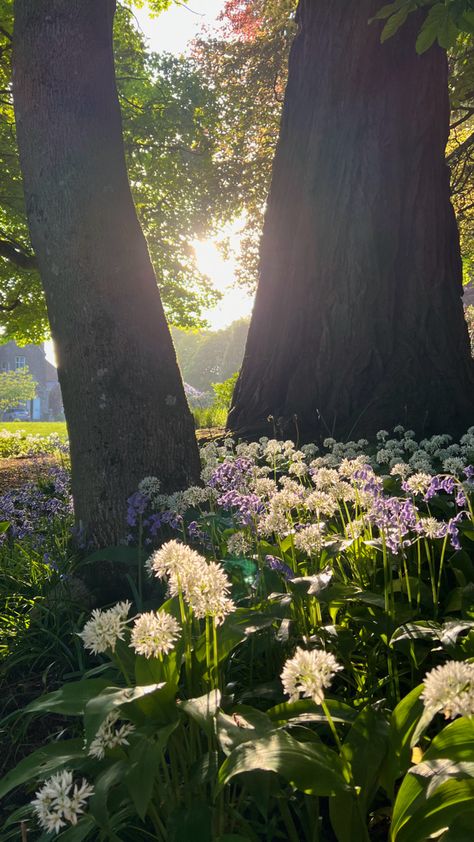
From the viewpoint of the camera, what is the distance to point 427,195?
269 inches

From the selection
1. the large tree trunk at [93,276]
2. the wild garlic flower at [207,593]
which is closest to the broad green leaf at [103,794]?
the wild garlic flower at [207,593]

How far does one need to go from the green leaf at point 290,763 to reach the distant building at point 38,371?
72.3m

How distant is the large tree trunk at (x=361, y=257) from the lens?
6277mm

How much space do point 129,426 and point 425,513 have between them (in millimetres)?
1939

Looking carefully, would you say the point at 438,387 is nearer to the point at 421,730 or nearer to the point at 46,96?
the point at 46,96

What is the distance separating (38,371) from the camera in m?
Answer: 75.8

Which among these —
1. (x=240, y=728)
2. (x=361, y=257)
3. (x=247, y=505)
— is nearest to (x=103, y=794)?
(x=240, y=728)

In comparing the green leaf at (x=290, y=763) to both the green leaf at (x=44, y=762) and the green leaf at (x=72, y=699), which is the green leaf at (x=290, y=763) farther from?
the green leaf at (x=72, y=699)

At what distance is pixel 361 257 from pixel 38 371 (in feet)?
244

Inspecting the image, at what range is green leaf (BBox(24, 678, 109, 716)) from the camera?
183 cm

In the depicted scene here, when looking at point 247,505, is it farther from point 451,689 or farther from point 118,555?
point 451,689

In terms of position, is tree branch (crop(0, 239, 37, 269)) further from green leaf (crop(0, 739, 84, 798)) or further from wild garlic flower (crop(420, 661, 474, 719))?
wild garlic flower (crop(420, 661, 474, 719))

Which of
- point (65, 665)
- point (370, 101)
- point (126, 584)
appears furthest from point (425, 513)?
point (370, 101)

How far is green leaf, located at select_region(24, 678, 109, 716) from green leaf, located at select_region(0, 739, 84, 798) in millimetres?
92
